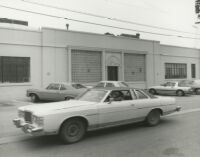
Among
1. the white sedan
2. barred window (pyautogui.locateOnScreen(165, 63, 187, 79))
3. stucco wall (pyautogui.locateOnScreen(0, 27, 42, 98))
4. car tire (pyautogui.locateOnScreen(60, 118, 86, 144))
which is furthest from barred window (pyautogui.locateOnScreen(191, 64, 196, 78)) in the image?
car tire (pyautogui.locateOnScreen(60, 118, 86, 144))

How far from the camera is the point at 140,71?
85.5ft

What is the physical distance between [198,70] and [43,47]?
23.5m

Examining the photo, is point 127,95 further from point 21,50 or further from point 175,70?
point 175,70

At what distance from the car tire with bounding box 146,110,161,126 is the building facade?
12812mm

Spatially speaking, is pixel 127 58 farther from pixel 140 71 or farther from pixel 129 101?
pixel 129 101

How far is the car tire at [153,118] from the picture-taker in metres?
8.04

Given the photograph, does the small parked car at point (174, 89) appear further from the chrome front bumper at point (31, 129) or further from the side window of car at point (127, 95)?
the chrome front bumper at point (31, 129)

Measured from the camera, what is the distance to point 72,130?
629 centimetres

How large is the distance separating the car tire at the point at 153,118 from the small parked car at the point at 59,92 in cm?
706

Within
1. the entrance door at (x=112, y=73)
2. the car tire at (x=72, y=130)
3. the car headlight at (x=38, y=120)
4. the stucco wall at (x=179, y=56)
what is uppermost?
the stucco wall at (x=179, y=56)

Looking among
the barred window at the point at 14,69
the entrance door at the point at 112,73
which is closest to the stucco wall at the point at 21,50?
the barred window at the point at 14,69

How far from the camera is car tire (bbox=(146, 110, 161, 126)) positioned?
804 centimetres

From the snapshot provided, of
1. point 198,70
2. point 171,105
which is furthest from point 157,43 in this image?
point 171,105

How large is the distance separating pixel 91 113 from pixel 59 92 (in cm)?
900
